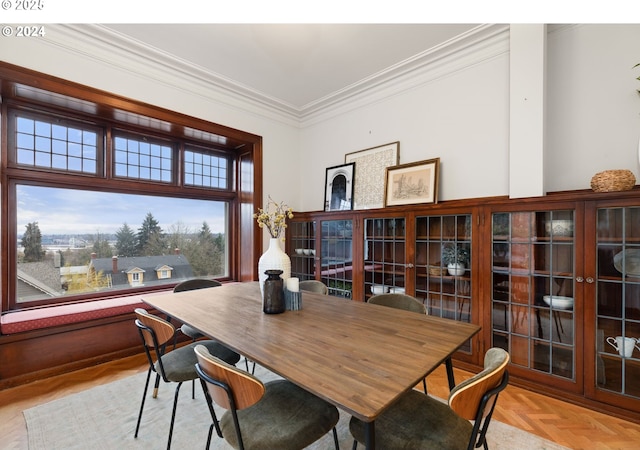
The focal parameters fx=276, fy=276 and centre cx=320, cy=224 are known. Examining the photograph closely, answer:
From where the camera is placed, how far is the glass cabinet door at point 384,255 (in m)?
3.01

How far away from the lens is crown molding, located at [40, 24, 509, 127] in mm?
2564

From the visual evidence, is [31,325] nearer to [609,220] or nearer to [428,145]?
[428,145]

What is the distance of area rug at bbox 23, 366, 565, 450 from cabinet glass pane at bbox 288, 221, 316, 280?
2028 mm

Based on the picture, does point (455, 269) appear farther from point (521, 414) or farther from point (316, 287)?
point (316, 287)

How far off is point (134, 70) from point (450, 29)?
319cm

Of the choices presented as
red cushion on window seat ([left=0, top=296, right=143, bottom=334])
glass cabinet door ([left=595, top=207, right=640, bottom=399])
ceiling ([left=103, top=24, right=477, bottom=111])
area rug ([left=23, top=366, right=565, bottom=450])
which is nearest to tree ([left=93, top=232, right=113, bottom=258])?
red cushion on window seat ([left=0, top=296, right=143, bottom=334])

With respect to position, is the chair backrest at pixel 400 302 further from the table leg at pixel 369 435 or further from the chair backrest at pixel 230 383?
the chair backrest at pixel 230 383

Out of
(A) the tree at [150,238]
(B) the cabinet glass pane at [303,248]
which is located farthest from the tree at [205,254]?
(B) the cabinet glass pane at [303,248]

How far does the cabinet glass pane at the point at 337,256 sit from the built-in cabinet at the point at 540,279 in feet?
1.16

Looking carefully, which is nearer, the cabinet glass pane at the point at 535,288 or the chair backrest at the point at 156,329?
the chair backrest at the point at 156,329

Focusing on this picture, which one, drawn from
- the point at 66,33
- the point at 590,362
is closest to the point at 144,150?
the point at 66,33

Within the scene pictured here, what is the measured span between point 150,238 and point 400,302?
3.19 metres

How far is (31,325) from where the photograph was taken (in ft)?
7.80

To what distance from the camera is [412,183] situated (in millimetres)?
3152
